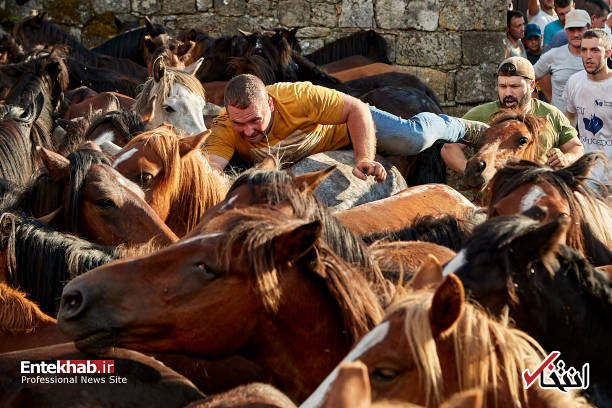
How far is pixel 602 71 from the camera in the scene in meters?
6.96

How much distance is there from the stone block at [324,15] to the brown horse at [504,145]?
498 centimetres

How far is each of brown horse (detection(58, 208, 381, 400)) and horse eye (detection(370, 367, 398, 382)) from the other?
623 mm

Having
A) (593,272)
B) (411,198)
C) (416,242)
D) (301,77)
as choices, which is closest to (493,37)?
(301,77)

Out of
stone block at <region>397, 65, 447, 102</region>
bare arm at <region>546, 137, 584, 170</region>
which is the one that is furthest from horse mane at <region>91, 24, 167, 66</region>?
bare arm at <region>546, 137, 584, 170</region>

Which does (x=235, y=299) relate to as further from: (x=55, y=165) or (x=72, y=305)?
(x=55, y=165)

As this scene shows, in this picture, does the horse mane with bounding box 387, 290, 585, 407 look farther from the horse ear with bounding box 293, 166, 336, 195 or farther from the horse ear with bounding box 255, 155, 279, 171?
the horse ear with bounding box 255, 155, 279, 171

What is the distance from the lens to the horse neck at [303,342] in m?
2.78

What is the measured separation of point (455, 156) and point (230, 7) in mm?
4908

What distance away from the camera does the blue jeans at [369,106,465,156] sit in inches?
232

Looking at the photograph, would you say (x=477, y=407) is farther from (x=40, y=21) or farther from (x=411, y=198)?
(x=40, y=21)

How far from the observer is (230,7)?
10234 millimetres

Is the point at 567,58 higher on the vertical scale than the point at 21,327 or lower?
lower

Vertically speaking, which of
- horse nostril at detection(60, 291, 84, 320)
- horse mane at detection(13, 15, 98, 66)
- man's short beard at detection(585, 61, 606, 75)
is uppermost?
horse nostril at detection(60, 291, 84, 320)

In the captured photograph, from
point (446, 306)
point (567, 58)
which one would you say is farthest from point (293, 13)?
point (446, 306)
